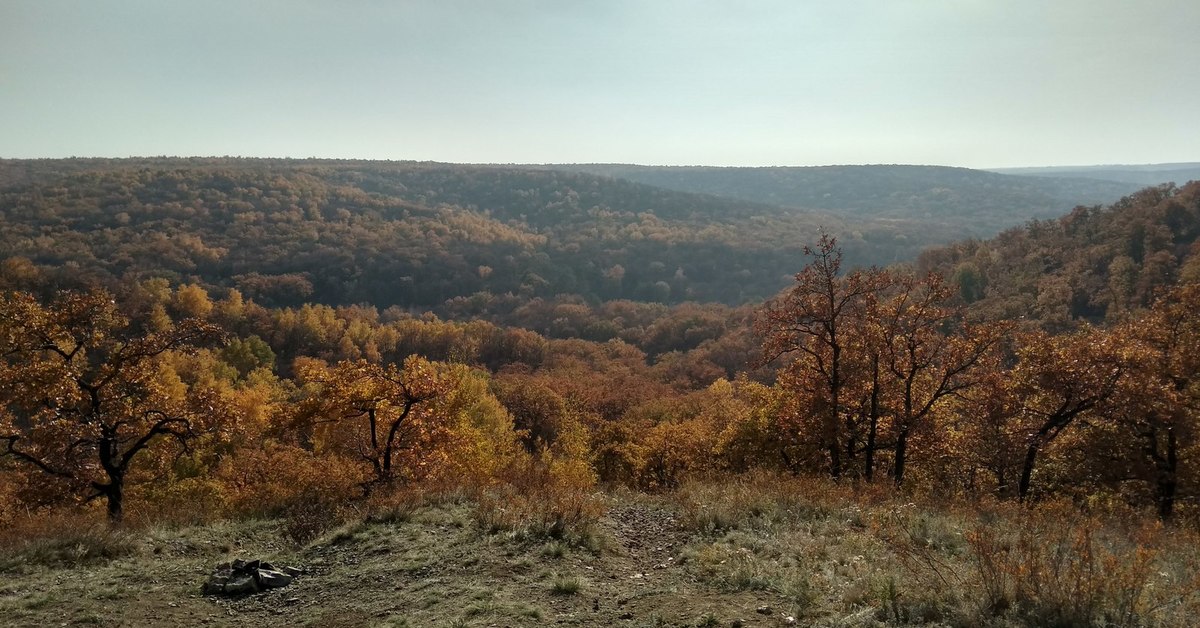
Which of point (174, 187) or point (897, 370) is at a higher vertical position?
point (174, 187)

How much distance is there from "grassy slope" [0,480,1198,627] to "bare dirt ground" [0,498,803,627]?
3 centimetres

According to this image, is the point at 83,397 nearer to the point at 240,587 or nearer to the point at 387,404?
→ the point at 387,404

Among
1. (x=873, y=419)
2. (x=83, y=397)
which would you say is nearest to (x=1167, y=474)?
(x=873, y=419)

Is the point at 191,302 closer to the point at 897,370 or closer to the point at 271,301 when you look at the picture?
the point at 271,301

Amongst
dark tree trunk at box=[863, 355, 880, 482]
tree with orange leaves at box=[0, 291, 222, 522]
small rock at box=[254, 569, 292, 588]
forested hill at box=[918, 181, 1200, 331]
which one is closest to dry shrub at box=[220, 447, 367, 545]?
small rock at box=[254, 569, 292, 588]

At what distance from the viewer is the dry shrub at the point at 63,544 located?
869 centimetres

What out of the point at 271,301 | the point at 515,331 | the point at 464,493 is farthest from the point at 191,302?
the point at 464,493

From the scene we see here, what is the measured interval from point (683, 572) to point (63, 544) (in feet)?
29.8

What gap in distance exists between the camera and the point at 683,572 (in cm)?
757

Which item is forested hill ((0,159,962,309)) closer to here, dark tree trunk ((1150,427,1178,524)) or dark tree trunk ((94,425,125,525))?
dark tree trunk ((94,425,125,525))

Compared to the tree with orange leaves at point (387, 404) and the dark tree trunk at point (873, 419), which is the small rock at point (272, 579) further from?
the dark tree trunk at point (873, 419)

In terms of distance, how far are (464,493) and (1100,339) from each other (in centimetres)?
1655

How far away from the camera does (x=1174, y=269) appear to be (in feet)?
183

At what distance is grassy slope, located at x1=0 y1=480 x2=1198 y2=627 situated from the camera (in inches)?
221
